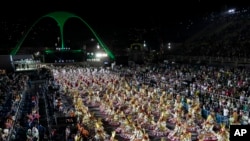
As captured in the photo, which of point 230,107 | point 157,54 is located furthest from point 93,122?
point 157,54

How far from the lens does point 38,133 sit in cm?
2016

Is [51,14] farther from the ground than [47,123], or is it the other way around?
[51,14]

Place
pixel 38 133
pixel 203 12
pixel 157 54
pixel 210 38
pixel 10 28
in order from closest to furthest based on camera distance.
Answer: pixel 38 133 < pixel 210 38 < pixel 157 54 < pixel 203 12 < pixel 10 28

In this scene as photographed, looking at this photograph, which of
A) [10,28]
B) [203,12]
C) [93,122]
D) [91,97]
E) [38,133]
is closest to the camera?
[38,133]

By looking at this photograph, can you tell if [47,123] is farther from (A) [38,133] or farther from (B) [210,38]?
(B) [210,38]

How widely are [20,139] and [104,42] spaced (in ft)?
298

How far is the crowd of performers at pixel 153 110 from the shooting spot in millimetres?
20578

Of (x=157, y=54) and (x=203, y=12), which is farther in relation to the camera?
(x=203, y=12)

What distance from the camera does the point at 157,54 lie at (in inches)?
2537

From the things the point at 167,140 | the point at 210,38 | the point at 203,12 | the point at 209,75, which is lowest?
the point at 167,140

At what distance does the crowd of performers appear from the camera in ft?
67.5

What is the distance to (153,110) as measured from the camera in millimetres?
27938

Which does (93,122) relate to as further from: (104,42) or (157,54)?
(104,42)

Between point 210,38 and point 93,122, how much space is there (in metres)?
34.9
